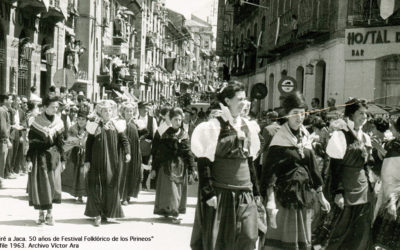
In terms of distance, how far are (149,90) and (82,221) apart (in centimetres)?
6245

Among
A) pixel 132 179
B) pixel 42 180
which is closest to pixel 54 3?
pixel 132 179

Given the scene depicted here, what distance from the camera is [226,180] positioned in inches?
235

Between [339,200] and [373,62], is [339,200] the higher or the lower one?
the lower one

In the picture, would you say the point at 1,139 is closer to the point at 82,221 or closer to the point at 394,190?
the point at 82,221

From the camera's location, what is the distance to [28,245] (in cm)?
725

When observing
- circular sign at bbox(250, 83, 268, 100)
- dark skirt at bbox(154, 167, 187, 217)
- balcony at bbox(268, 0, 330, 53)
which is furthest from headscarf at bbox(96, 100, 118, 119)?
balcony at bbox(268, 0, 330, 53)

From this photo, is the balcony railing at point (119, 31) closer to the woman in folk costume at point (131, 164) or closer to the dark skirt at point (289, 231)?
the woman in folk costume at point (131, 164)

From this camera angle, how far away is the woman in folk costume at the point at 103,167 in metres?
9.40

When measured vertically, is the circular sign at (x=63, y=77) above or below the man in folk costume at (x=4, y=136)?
above

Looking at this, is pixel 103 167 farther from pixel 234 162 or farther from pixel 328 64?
pixel 328 64

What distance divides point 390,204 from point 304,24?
53.4 ft

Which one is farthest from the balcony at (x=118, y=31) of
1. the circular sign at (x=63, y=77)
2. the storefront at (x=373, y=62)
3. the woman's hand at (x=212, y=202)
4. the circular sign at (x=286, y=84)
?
the woman's hand at (x=212, y=202)

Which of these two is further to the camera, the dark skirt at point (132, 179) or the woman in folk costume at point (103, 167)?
the dark skirt at point (132, 179)

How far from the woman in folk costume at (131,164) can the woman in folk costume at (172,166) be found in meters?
1.43
